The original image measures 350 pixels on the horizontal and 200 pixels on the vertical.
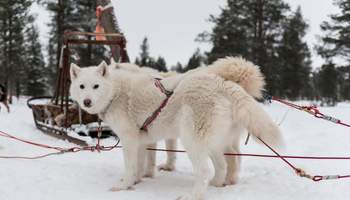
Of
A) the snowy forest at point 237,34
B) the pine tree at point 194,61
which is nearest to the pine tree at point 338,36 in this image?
the snowy forest at point 237,34

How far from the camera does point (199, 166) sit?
16.4ft

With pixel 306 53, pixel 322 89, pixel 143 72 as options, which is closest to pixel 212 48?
pixel 306 53

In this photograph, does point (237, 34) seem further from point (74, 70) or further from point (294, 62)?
point (74, 70)

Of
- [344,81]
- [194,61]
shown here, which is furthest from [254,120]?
[194,61]

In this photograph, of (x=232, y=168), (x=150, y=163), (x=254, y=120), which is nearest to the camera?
(x=254, y=120)

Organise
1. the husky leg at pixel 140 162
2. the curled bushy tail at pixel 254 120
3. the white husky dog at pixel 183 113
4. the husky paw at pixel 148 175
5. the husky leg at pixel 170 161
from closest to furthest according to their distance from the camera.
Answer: the curled bushy tail at pixel 254 120 < the white husky dog at pixel 183 113 < the husky leg at pixel 140 162 < the husky paw at pixel 148 175 < the husky leg at pixel 170 161

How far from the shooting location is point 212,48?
34156 mm

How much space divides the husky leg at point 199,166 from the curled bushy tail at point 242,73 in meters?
0.95

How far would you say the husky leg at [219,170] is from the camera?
5574 millimetres

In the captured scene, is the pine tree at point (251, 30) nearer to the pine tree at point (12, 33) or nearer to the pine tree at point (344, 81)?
the pine tree at point (344, 81)

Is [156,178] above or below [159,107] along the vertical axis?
below

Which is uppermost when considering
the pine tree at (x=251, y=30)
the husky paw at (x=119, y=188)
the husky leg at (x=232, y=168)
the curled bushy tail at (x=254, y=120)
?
the pine tree at (x=251, y=30)

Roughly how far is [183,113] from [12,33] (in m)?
36.0

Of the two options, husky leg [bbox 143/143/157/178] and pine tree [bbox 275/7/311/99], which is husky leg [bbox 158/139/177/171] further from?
pine tree [bbox 275/7/311/99]
